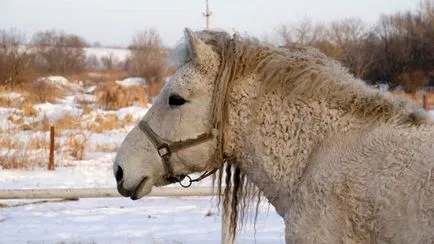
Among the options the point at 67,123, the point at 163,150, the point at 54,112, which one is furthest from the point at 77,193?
the point at 54,112

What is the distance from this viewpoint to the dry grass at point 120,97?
26312 mm

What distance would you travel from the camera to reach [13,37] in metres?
42.6

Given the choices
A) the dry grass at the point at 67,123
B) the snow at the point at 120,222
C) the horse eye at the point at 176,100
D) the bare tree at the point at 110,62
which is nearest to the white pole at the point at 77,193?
the snow at the point at 120,222

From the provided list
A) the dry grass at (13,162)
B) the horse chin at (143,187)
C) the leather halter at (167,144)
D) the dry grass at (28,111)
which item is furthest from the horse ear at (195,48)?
the dry grass at (28,111)

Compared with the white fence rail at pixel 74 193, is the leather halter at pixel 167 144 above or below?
above

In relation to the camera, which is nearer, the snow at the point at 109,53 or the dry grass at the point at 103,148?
the dry grass at the point at 103,148

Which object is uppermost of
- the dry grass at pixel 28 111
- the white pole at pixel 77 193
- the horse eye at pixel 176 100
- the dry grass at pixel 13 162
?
the horse eye at pixel 176 100

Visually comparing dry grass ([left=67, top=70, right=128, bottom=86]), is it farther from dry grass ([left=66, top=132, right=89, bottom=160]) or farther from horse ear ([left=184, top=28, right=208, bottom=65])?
horse ear ([left=184, top=28, right=208, bottom=65])

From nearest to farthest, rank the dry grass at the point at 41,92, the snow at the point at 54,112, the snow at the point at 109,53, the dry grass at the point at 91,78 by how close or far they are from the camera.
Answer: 1. the snow at the point at 54,112
2. the dry grass at the point at 41,92
3. the dry grass at the point at 91,78
4. the snow at the point at 109,53

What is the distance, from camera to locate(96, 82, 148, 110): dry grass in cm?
2631

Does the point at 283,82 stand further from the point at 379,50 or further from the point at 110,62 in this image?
the point at 110,62

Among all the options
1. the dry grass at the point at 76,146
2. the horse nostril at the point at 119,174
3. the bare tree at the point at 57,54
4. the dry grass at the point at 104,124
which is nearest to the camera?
the horse nostril at the point at 119,174

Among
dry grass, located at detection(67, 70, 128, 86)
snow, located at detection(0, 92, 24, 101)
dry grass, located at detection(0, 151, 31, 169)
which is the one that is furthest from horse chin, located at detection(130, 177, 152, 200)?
dry grass, located at detection(67, 70, 128, 86)

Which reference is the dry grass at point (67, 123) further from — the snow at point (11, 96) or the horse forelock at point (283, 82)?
the horse forelock at point (283, 82)
